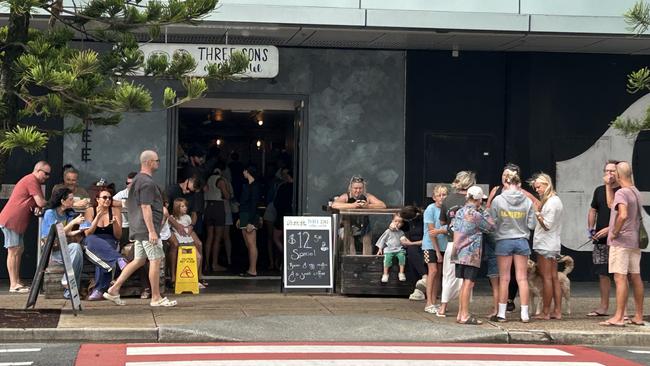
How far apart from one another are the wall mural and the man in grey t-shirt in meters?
7.33

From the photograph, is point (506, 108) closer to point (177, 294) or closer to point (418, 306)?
point (418, 306)

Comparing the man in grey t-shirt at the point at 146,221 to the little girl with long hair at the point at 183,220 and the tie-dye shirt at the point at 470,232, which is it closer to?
the little girl with long hair at the point at 183,220

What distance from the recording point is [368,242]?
45.9 ft

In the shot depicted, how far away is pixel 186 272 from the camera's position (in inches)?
543

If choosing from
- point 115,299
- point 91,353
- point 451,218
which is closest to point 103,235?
Answer: point 115,299

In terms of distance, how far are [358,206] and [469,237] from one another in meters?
3.08

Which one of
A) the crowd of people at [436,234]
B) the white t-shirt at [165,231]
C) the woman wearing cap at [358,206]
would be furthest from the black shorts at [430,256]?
the white t-shirt at [165,231]

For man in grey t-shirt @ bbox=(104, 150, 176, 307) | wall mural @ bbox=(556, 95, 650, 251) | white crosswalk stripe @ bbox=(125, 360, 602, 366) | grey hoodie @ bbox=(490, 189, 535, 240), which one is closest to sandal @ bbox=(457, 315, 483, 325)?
grey hoodie @ bbox=(490, 189, 535, 240)

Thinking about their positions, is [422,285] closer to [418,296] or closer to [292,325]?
[418,296]

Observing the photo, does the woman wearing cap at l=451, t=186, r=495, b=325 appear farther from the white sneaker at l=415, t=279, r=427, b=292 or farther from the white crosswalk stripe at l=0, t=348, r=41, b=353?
the white crosswalk stripe at l=0, t=348, r=41, b=353

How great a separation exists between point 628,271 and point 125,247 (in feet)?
21.5

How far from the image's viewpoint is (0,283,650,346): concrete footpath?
10.4 meters

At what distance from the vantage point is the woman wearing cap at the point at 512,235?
37.9 ft

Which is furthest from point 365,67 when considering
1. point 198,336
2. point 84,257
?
point 198,336
